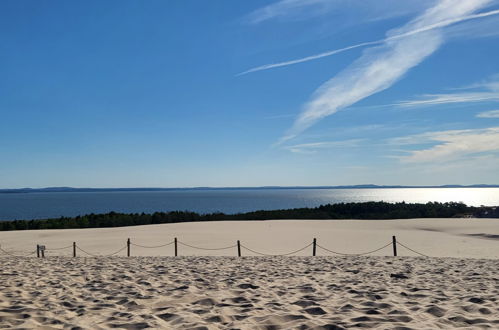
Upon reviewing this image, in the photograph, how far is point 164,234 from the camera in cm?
2569

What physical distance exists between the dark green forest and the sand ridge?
21.8 metres

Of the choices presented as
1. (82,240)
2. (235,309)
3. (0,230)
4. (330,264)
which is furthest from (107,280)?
(0,230)

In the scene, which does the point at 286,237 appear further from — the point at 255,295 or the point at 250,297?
the point at 250,297

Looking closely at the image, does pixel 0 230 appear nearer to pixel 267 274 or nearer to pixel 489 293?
pixel 267 274

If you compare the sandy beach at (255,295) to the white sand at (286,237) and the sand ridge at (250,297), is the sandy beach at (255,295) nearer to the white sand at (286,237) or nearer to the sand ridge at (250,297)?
the sand ridge at (250,297)

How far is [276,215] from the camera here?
37281mm

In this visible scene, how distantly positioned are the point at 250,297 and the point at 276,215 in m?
30.2

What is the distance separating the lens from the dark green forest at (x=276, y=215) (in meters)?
31.2

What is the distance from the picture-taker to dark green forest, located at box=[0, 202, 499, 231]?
3123cm

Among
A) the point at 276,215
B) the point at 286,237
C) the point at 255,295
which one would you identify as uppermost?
the point at 276,215

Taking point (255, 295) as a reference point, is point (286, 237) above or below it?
below

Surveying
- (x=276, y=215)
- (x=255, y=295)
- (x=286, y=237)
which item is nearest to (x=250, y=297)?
(x=255, y=295)

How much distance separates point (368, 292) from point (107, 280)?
19.4 feet

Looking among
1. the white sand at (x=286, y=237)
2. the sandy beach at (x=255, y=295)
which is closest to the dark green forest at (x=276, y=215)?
the white sand at (x=286, y=237)
